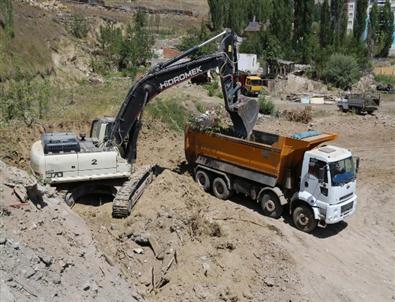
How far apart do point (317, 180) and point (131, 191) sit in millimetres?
4620

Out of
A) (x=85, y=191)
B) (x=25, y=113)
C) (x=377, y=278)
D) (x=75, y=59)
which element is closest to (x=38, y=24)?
(x=75, y=59)

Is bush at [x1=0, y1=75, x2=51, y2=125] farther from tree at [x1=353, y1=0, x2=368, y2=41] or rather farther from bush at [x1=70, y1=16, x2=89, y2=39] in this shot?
tree at [x1=353, y1=0, x2=368, y2=41]

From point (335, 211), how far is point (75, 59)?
26.5 m

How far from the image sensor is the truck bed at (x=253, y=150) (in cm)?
1284

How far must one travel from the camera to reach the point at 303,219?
12711 millimetres

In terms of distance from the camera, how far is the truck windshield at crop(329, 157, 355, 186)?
475 inches

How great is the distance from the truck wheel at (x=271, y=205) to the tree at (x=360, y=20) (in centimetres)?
4632

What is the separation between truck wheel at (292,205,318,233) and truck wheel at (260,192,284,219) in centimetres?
46

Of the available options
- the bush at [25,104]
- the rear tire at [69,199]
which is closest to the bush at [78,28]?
the bush at [25,104]

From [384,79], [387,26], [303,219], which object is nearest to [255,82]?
[384,79]

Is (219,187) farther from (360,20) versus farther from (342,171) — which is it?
(360,20)

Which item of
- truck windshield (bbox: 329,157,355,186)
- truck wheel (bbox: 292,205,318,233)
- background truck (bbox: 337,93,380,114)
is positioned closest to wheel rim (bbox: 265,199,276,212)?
truck wheel (bbox: 292,205,318,233)

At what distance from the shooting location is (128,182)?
12.7 m

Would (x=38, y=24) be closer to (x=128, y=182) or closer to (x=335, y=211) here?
(x=128, y=182)
